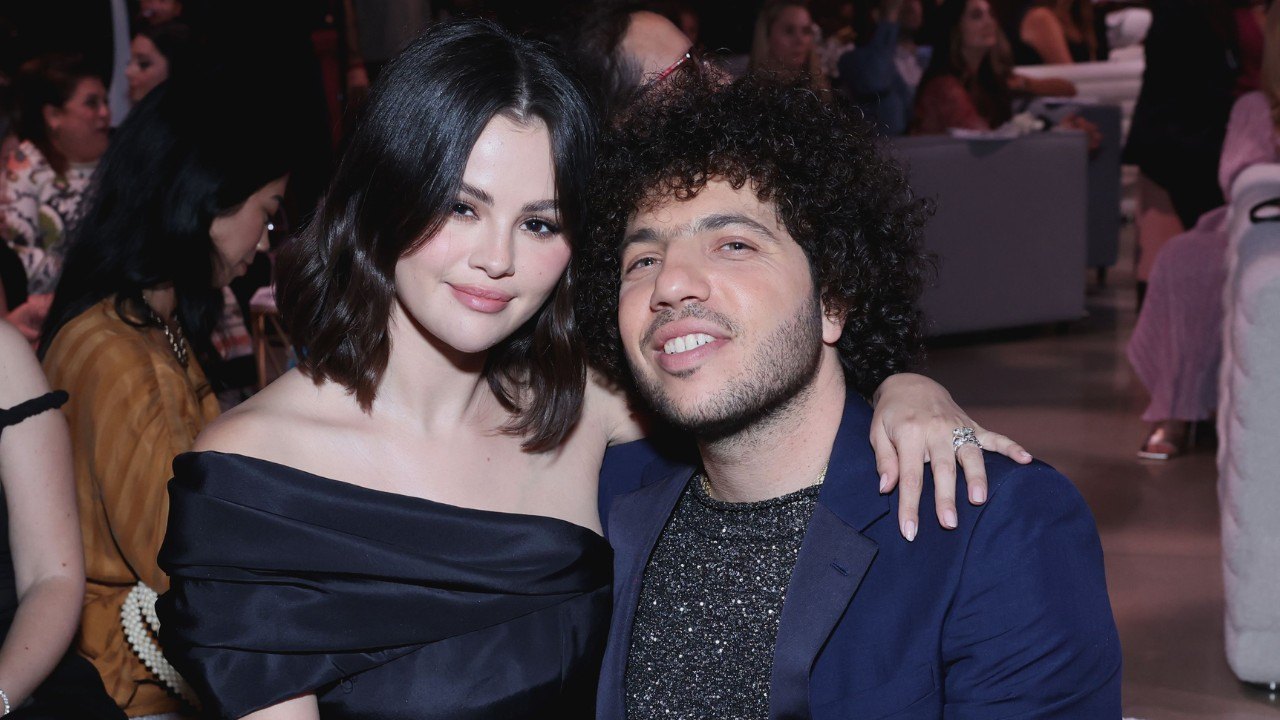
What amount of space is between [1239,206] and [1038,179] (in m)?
3.03

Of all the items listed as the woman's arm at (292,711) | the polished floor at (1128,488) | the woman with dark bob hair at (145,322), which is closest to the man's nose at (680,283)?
the woman's arm at (292,711)

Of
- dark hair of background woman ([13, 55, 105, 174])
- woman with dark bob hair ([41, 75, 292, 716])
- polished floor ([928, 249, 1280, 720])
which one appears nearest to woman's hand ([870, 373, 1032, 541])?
woman with dark bob hair ([41, 75, 292, 716])

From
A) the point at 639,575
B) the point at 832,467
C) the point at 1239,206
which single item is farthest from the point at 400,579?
the point at 1239,206

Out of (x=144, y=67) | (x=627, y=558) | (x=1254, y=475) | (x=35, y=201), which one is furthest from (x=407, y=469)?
(x=144, y=67)

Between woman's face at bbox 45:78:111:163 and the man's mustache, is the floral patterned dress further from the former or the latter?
the man's mustache

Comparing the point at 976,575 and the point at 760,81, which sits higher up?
the point at 760,81

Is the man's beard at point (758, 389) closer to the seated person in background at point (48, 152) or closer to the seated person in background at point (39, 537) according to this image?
the seated person in background at point (39, 537)

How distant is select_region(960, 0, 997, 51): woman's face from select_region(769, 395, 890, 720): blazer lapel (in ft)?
19.3

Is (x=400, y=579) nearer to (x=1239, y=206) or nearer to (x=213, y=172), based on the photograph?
(x=213, y=172)

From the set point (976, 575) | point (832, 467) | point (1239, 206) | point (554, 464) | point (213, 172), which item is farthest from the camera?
point (1239, 206)

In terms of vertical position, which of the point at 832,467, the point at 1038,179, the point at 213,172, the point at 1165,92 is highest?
the point at 213,172

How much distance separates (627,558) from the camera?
6.26 feet

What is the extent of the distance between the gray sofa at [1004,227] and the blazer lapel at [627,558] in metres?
4.52

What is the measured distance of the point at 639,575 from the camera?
187 centimetres
